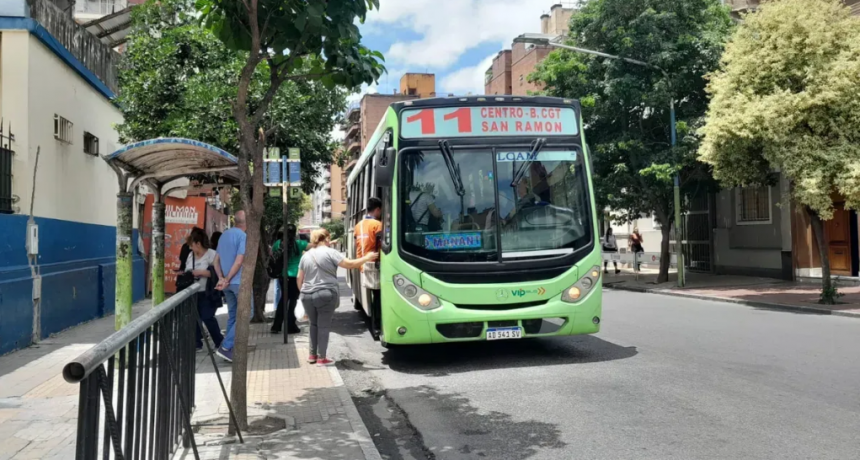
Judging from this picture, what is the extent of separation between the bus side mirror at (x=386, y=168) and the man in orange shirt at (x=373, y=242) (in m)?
0.95

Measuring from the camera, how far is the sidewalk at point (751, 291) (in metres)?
13.9

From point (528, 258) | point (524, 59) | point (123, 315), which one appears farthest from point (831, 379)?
point (524, 59)

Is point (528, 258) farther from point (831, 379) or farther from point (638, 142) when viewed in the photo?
point (638, 142)

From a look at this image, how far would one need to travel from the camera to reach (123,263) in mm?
8047

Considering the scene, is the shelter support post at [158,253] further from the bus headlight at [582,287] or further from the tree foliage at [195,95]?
the bus headlight at [582,287]

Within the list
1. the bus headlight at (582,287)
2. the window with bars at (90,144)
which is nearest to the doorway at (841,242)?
the bus headlight at (582,287)

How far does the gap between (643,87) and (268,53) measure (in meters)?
16.0

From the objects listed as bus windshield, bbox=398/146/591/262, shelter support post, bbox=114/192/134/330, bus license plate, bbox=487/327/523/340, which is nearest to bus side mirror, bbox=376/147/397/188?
bus windshield, bbox=398/146/591/262

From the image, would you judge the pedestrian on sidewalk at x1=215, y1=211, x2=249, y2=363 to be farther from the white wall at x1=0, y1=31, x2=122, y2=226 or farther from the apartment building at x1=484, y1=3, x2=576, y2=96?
the apartment building at x1=484, y1=3, x2=576, y2=96

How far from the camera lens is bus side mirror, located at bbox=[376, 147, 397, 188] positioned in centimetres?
804

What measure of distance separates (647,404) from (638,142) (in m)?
14.6

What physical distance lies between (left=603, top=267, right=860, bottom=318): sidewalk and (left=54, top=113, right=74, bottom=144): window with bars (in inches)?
552

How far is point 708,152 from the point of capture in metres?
14.7

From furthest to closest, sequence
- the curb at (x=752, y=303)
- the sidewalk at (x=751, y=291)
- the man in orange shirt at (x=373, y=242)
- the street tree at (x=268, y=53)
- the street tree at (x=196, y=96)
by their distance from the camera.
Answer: the sidewalk at (x=751, y=291) → the street tree at (x=196, y=96) → the curb at (x=752, y=303) → the man in orange shirt at (x=373, y=242) → the street tree at (x=268, y=53)
